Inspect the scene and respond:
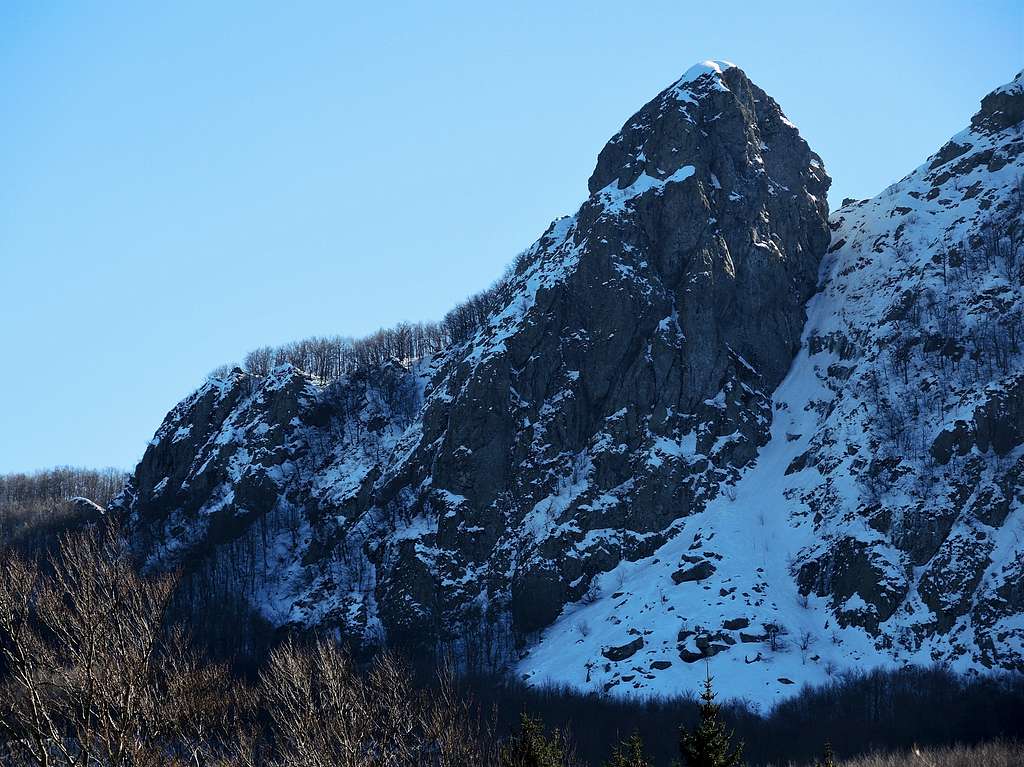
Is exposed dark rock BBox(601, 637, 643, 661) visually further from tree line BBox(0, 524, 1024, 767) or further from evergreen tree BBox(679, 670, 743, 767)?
evergreen tree BBox(679, 670, 743, 767)

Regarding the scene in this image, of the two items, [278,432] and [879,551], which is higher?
[278,432]

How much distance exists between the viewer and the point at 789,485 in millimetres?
135375

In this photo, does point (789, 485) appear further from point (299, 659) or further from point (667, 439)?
point (299, 659)

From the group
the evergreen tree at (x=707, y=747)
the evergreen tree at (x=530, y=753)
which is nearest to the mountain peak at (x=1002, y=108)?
the evergreen tree at (x=530, y=753)

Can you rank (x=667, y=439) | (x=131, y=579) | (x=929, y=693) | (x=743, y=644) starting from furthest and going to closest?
(x=667, y=439)
(x=743, y=644)
(x=929, y=693)
(x=131, y=579)

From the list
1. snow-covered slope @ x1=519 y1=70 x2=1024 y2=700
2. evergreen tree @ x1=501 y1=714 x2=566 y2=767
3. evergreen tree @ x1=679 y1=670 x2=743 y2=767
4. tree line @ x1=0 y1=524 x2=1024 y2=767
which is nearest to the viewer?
tree line @ x1=0 y1=524 x2=1024 y2=767

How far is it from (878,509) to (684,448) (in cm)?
2553

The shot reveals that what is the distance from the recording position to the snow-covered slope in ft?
366

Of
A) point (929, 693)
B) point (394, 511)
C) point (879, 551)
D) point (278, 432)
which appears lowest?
point (929, 693)

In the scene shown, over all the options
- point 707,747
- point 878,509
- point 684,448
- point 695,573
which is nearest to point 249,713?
point 707,747

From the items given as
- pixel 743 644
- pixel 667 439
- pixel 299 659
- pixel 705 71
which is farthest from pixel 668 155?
pixel 299 659

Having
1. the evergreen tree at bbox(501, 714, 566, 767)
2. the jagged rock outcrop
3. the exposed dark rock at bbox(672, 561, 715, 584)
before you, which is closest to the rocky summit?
the exposed dark rock at bbox(672, 561, 715, 584)

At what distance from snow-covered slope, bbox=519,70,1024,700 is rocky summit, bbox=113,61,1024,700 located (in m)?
0.32

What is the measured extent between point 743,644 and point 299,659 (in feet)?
211
